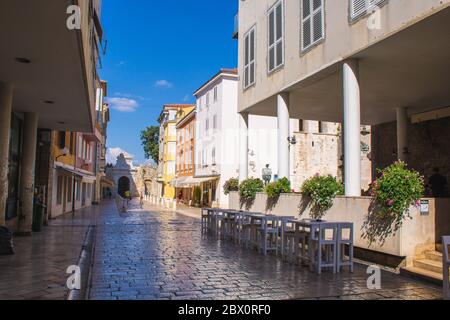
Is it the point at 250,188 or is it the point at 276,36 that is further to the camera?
the point at 250,188

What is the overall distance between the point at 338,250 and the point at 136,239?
7.04m

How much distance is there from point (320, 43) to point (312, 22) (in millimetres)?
854

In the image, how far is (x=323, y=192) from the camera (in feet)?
32.2

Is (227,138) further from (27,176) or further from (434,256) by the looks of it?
(434,256)

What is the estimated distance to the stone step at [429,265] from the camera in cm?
684

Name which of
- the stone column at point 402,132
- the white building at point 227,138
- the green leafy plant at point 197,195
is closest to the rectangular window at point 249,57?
the stone column at point 402,132

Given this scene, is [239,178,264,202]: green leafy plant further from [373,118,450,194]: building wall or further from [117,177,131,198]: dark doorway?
[117,177,131,198]: dark doorway

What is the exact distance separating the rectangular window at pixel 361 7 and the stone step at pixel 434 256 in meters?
5.38

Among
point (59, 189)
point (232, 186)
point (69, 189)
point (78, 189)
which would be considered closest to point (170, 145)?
point (78, 189)

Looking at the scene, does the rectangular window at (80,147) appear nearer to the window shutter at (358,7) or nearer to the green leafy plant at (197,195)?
the green leafy plant at (197,195)
